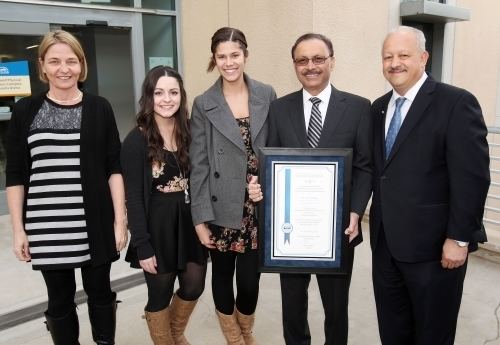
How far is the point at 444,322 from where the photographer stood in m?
2.17

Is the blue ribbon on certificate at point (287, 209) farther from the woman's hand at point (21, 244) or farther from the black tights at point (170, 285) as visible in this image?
the woman's hand at point (21, 244)

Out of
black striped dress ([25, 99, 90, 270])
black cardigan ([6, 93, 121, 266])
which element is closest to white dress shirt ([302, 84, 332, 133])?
black cardigan ([6, 93, 121, 266])

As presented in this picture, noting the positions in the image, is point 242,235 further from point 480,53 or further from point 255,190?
point 480,53

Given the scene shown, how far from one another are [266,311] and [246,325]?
68 centimetres

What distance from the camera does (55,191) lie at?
220cm

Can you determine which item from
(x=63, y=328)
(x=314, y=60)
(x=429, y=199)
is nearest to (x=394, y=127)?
(x=429, y=199)

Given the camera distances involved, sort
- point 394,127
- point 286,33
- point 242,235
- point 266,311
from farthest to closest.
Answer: point 286,33 → point 266,311 → point 242,235 → point 394,127

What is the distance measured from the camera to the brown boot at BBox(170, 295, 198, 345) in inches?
103

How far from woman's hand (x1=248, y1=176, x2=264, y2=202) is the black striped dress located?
2.79 ft

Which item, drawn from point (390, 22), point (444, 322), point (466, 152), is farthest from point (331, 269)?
point (390, 22)

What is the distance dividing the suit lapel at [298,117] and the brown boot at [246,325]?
1155 millimetres

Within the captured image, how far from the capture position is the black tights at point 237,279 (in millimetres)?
2516

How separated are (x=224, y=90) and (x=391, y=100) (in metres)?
0.87

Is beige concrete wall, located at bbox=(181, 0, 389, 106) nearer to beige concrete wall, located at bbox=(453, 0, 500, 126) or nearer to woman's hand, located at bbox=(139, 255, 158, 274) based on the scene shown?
beige concrete wall, located at bbox=(453, 0, 500, 126)
